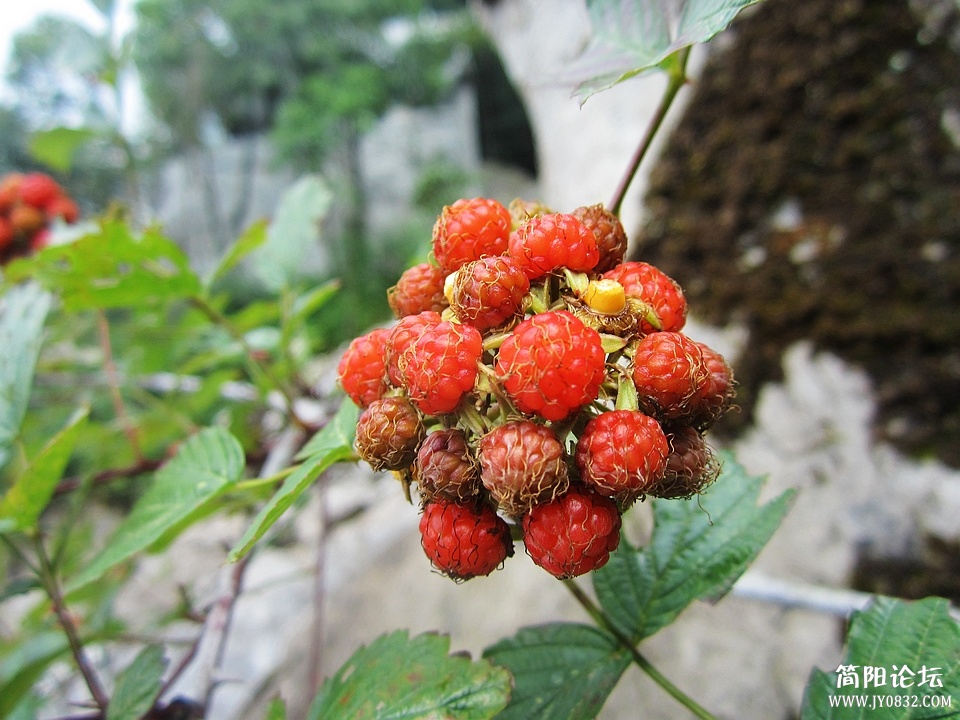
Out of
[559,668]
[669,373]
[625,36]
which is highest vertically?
[625,36]

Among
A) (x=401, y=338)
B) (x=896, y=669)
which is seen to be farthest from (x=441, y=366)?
(x=896, y=669)

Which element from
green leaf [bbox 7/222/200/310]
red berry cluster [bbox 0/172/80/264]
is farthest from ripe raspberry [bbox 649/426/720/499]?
red berry cluster [bbox 0/172/80/264]

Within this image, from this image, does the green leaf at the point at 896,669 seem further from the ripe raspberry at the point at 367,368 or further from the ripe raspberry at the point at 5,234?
the ripe raspberry at the point at 5,234

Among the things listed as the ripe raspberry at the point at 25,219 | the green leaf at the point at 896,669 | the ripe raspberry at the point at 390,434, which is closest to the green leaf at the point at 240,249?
the ripe raspberry at the point at 390,434

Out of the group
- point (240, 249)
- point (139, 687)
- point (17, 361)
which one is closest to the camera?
point (139, 687)

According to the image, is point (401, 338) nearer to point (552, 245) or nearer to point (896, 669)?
point (552, 245)

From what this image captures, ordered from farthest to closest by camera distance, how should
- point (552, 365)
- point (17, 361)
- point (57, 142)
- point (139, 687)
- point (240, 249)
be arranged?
point (57, 142) → point (240, 249) → point (17, 361) → point (139, 687) → point (552, 365)

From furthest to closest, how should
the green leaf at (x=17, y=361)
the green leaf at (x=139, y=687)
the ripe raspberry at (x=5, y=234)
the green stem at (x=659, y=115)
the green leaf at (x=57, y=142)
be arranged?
the ripe raspberry at (x=5, y=234) → the green leaf at (x=57, y=142) → the green leaf at (x=17, y=361) → the green leaf at (x=139, y=687) → the green stem at (x=659, y=115)
